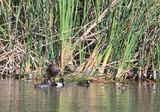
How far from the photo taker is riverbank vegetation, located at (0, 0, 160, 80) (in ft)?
36.8

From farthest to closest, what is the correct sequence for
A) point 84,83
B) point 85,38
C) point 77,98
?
point 85,38 → point 84,83 → point 77,98

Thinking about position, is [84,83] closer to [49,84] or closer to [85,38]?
[49,84]

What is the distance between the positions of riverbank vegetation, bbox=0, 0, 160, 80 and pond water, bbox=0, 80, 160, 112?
0.87 meters

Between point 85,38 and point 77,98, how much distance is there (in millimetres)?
3294

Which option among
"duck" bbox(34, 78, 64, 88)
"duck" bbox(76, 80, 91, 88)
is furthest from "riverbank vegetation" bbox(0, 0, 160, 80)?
"duck" bbox(34, 78, 64, 88)

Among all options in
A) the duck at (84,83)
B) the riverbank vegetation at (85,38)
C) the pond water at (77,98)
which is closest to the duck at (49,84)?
the pond water at (77,98)

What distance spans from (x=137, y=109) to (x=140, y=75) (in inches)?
172

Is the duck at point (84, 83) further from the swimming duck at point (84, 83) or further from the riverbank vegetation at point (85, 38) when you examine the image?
the riverbank vegetation at point (85, 38)

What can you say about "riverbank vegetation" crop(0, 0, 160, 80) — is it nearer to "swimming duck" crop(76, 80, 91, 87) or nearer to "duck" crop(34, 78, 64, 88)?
"swimming duck" crop(76, 80, 91, 87)

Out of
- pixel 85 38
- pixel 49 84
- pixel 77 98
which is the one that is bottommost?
pixel 77 98

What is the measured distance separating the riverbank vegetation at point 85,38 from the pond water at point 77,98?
87 cm

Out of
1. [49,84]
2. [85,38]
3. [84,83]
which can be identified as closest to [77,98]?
[49,84]

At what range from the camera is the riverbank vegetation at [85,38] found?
1123cm

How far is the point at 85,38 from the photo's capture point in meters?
11.5
